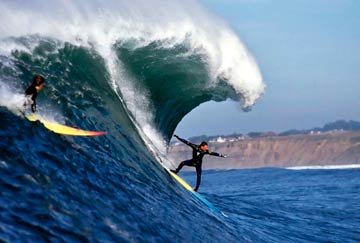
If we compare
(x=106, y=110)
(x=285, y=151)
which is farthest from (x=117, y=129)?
(x=285, y=151)

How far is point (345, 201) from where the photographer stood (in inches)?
913

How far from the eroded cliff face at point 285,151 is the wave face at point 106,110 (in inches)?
4616

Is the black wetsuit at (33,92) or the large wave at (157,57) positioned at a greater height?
the large wave at (157,57)

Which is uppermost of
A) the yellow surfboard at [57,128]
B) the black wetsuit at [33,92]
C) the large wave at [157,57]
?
the large wave at [157,57]

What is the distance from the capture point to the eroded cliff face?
453 feet

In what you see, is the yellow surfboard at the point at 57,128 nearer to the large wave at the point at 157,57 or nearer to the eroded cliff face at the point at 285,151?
the large wave at the point at 157,57

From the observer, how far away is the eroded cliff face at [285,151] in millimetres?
138125

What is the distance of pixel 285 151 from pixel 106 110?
145 meters

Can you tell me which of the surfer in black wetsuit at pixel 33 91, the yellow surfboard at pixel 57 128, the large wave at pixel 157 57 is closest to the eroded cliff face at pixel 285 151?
the large wave at pixel 157 57

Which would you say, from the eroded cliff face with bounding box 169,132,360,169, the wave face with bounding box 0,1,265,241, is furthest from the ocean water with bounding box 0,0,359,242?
the eroded cliff face with bounding box 169,132,360,169

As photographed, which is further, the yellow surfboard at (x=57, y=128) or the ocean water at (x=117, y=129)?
the yellow surfboard at (x=57, y=128)

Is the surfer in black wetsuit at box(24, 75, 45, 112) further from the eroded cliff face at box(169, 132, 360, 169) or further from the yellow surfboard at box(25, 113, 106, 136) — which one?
the eroded cliff face at box(169, 132, 360, 169)

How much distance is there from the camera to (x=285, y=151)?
155 m

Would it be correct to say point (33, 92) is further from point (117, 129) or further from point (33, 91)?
point (117, 129)
